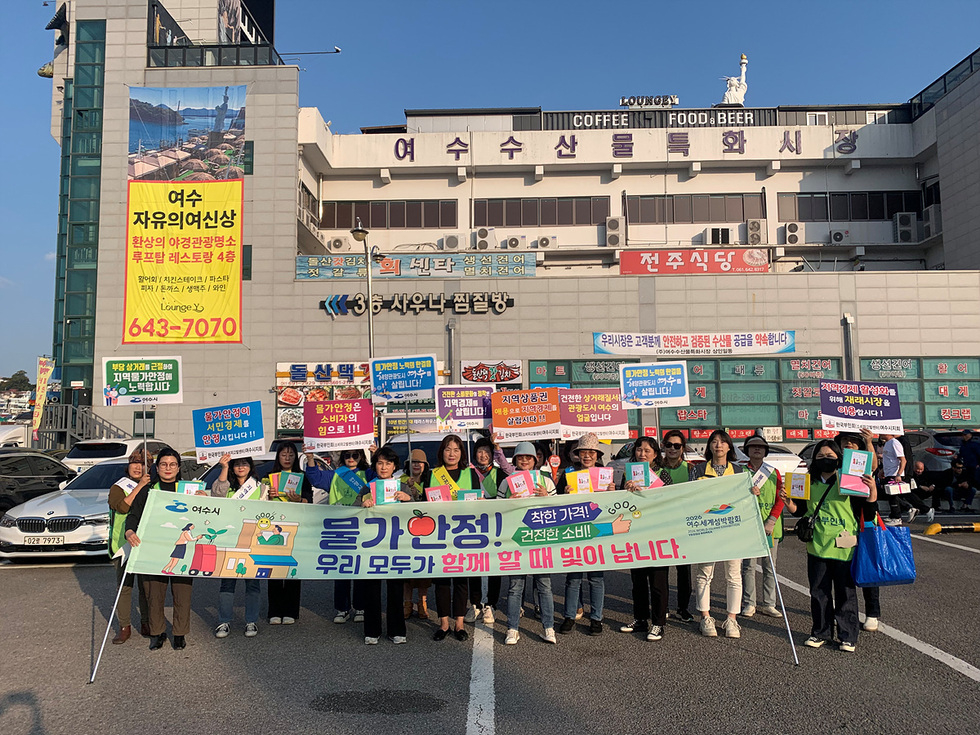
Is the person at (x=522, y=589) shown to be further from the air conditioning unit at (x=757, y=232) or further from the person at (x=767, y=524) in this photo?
the air conditioning unit at (x=757, y=232)

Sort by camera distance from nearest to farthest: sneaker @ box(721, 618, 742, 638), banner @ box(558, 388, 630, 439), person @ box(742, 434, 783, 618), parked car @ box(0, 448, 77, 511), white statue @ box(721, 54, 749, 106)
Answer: sneaker @ box(721, 618, 742, 638) → person @ box(742, 434, 783, 618) → banner @ box(558, 388, 630, 439) → parked car @ box(0, 448, 77, 511) → white statue @ box(721, 54, 749, 106)

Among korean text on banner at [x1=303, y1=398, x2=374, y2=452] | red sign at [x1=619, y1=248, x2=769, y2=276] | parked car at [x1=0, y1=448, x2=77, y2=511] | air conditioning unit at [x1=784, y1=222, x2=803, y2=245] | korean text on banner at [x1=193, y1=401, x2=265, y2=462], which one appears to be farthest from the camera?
air conditioning unit at [x1=784, y1=222, x2=803, y2=245]

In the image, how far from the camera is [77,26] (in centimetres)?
2788

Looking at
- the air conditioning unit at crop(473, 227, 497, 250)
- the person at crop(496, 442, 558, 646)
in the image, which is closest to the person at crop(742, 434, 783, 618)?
the person at crop(496, 442, 558, 646)

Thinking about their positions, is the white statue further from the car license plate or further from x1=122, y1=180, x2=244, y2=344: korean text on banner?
the car license plate

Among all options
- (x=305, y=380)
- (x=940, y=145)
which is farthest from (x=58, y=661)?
(x=940, y=145)

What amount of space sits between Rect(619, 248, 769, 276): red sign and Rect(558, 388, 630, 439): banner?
1700cm

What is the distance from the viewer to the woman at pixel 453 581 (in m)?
6.24

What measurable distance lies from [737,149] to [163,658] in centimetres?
2998

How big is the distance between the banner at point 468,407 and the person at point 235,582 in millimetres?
3424

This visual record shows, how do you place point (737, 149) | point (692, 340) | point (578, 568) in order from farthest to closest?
point (737, 149)
point (692, 340)
point (578, 568)

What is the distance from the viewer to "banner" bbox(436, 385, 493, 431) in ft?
33.7

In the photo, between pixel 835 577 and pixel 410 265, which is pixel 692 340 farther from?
pixel 835 577

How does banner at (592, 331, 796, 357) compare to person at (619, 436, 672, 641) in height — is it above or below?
above
